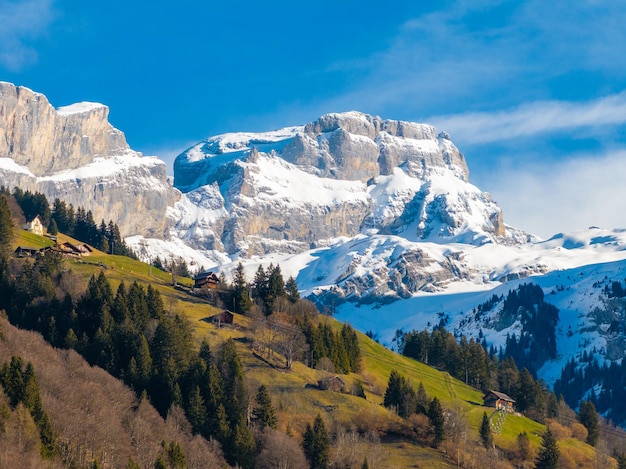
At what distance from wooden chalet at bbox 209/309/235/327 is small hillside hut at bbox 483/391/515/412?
4810cm

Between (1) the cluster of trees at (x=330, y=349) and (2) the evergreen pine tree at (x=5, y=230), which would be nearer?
(1) the cluster of trees at (x=330, y=349)

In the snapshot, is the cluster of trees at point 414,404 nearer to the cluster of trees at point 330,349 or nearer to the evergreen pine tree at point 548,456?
the cluster of trees at point 330,349

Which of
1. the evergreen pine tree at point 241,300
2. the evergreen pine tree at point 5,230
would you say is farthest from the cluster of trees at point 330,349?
the evergreen pine tree at point 5,230

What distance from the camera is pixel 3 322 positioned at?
104875 millimetres

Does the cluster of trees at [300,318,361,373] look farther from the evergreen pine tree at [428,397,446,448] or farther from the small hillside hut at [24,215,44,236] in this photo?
the small hillside hut at [24,215,44,236]

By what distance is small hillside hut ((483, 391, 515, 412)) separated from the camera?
157875 mm

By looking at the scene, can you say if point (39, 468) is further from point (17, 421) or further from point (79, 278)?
point (79, 278)

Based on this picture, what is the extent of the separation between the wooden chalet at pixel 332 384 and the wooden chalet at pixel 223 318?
19.1 meters

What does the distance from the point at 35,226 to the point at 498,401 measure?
93086mm

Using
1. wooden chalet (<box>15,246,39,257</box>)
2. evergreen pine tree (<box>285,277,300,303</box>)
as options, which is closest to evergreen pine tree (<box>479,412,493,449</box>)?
evergreen pine tree (<box>285,277,300,303</box>)

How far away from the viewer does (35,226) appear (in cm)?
18425

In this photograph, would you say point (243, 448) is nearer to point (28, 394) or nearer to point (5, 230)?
point (28, 394)

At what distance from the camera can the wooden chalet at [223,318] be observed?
447 feet

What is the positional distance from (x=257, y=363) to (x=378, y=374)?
32253 mm
